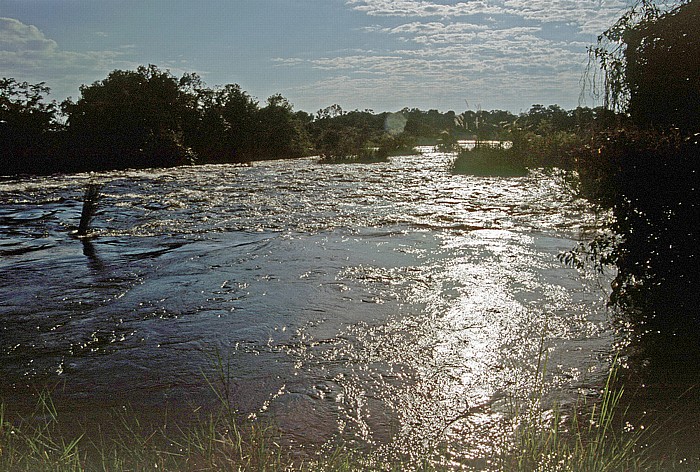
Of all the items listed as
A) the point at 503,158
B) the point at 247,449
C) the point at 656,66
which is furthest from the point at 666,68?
the point at 503,158

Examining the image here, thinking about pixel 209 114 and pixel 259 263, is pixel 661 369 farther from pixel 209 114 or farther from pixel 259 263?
pixel 209 114

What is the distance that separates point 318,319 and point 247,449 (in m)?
2.35

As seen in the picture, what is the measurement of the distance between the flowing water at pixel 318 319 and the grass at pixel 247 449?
179mm

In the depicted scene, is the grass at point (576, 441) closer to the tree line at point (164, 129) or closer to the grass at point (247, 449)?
the grass at point (247, 449)

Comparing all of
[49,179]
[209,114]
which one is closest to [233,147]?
[209,114]

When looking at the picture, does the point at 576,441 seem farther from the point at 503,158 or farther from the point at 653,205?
the point at 503,158

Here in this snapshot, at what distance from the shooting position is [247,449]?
2.79 metres

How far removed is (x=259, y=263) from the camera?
723cm

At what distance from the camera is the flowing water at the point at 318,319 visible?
358 cm

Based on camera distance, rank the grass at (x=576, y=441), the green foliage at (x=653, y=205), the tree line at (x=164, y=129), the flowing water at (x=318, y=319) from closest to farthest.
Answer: the grass at (x=576, y=441) < the flowing water at (x=318, y=319) < the green foliage at (x=653, y=205) < the tree line at (x=164, y=129)

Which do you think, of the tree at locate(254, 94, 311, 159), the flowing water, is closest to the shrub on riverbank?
the flowing water

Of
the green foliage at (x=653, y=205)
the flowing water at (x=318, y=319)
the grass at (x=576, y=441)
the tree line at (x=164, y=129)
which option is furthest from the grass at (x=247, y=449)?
the tree line at (x=164, y=129)

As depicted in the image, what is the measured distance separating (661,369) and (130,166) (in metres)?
26.1

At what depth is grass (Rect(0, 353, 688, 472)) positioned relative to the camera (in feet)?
7.99
